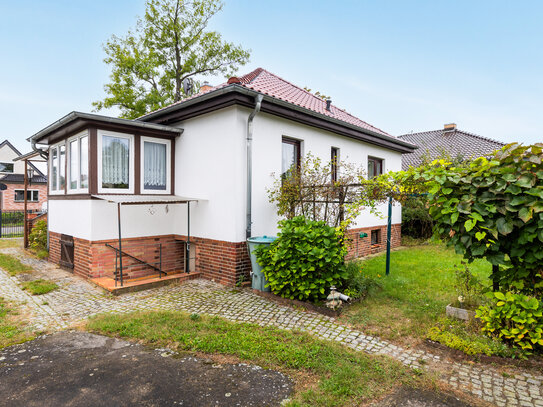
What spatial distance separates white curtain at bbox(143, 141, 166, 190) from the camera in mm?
7848

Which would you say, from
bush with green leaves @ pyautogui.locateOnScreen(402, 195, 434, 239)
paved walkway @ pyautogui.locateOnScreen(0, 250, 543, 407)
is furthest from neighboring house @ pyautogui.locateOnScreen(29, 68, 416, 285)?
bush with green leaves @ pyautogui.locateOnScreen(402, 195, 434, 239)

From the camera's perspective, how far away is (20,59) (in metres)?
16.8

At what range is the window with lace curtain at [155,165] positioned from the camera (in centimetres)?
781

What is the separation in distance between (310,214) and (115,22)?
1772cm

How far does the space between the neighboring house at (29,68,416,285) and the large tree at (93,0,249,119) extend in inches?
412

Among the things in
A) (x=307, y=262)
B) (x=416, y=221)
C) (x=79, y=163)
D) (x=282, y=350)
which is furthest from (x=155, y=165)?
(x=416, y=221)

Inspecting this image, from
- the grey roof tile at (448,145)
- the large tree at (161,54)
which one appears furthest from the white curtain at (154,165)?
the grey roof tile at (448,145)

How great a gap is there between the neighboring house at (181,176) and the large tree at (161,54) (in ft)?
34.3

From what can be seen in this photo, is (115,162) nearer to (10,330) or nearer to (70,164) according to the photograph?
(70,164)

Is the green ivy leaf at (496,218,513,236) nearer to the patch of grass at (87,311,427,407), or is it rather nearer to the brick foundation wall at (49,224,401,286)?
the patch of grass at (87,311,427,407)

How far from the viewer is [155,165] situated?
26.5 ft

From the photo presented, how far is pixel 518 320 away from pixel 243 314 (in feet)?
11.9

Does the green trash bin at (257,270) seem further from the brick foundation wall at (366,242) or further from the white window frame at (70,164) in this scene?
the white window frame at (70,164)

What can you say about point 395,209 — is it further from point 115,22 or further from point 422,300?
point 115,22
